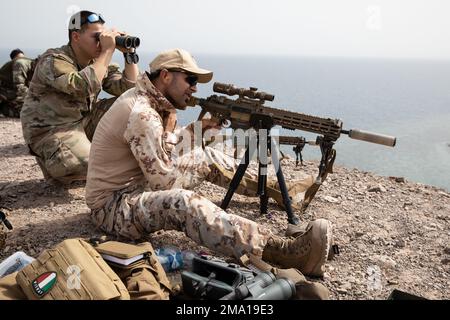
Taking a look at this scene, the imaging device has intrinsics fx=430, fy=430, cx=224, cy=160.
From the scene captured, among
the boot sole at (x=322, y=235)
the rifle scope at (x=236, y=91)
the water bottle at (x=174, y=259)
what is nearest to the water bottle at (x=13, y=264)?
the water bottle at (x=174, y=259)

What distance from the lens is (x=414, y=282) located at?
135 inches

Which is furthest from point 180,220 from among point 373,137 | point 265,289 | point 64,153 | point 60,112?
point 60,112

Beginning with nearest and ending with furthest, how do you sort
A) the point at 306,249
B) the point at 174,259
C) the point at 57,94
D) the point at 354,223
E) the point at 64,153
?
the point at 306,249, the point at 174,259, the point at 354,223, the point at 64,153, the point at 57,94

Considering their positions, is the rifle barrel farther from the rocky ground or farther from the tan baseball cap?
the tan baseball cap

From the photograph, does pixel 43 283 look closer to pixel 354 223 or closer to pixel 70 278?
pixel 70 278

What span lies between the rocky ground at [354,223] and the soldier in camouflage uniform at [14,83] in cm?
410

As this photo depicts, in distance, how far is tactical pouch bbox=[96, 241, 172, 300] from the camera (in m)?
2.63

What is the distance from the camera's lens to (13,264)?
3092 mm

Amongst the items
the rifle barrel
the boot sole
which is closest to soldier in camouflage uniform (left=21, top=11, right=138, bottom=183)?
the rifle barrel

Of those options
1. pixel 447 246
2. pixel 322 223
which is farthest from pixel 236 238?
pixel 447 246

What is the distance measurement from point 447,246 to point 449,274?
548 mm

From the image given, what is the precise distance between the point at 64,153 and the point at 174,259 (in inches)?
89.7

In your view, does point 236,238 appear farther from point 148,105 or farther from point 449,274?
point 449,274
